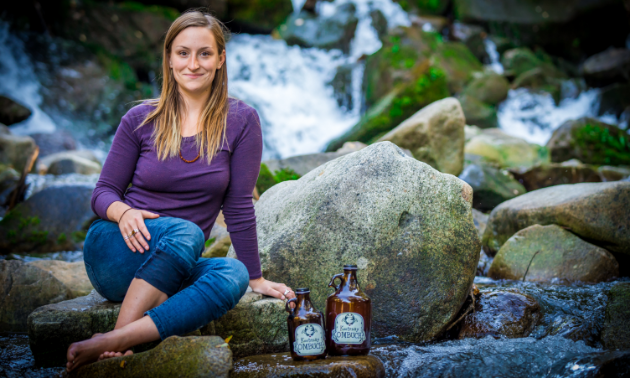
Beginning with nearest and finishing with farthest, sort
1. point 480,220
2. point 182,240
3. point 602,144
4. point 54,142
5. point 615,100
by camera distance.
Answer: point 182,240
point 480,220
point 602,144
point 54,142
point 615,100

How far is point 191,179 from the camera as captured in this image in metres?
2.42

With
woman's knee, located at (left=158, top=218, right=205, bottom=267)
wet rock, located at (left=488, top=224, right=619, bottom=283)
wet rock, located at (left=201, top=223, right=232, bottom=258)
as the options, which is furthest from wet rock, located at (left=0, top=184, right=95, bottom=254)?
wet rock, located at (left=488, top=224, right=619, bottom=283)


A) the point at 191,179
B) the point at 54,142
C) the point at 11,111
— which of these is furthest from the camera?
the point at 11,111

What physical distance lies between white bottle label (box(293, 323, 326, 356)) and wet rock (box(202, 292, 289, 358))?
435 millimetres

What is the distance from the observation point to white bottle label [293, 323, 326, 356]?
6.97 ft

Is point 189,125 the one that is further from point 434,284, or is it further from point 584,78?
point 584,78

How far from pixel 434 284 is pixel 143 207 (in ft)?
5.66

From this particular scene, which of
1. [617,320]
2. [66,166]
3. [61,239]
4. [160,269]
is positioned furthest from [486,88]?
[160,269]

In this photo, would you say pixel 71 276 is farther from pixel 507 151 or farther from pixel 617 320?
pixel 507 151

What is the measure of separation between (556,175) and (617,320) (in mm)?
4839

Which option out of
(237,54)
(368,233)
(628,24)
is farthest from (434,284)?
(628,24)

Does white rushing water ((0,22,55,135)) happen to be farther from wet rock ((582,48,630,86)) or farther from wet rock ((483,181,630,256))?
wet rock ((582,48,630,86))

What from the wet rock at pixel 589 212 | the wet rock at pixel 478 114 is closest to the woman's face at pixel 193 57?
the wet rock at pixel 589 212

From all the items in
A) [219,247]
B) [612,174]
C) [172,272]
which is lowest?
[219,247]
